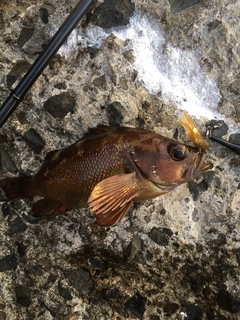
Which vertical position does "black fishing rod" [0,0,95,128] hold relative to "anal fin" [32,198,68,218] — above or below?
above

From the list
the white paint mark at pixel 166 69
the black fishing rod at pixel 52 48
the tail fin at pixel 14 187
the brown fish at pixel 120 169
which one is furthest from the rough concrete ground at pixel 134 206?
the brown fish at pixel 120 169

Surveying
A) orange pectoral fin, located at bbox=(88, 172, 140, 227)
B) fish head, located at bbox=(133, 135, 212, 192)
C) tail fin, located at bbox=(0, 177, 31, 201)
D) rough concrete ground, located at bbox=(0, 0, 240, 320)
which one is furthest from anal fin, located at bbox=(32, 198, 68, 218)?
fish head, located at bbox=(133, 135, 212, 192)

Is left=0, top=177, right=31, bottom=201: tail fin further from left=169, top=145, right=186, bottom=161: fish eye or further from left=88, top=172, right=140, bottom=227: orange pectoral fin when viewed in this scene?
left=169, top=145, right=186, bottom=161: fish eye

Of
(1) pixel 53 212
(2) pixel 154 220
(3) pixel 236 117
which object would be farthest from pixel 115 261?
(3) pixel 236 117

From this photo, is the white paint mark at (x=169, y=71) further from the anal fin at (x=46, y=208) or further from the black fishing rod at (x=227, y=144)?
the anal fin at (x=46, y=208)

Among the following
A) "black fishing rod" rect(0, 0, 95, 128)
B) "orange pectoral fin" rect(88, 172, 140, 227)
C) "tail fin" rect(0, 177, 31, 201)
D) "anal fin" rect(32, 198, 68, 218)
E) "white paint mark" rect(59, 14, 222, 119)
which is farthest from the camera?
"white paint mark" rect(59, 14, 222, 119)
